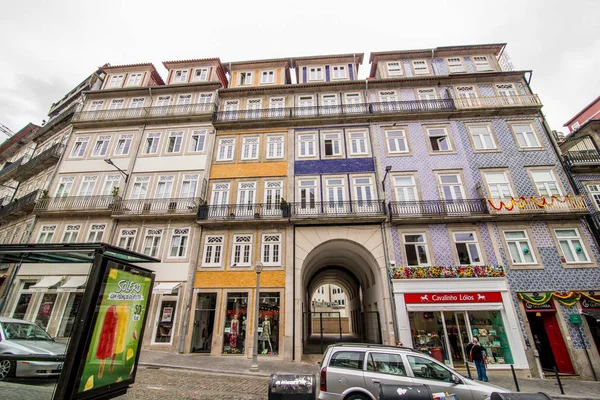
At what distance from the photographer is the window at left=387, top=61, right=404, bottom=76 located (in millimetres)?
22172

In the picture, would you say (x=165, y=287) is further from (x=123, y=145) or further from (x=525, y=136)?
(x=525, y=136)

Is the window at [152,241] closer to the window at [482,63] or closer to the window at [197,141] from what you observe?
the window at [197,141]

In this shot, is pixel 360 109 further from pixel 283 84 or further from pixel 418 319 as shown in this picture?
pixel 418 319

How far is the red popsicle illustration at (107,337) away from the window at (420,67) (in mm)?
→ 24642

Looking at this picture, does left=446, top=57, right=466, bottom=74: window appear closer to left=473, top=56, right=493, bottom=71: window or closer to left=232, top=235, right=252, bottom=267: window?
left=473, top=56, right=493, bottom=71: window

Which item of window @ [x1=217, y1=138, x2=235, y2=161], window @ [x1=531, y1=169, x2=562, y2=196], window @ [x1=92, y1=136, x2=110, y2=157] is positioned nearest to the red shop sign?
window @ [x1=531, y1=169, x2=562, y2=196]

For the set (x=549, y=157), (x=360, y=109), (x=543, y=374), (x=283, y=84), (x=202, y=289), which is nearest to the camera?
(x=543, y=374)

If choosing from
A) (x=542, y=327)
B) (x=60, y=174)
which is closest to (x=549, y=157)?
(x=542, y=327)

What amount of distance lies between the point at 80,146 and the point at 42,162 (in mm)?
3985

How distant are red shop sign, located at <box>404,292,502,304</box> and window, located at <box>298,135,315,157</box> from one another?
1131 cm

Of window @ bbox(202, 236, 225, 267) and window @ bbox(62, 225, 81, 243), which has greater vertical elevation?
window @ bbox(62, 225, 81, 243)

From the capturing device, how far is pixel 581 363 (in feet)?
42.4

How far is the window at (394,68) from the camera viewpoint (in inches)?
873

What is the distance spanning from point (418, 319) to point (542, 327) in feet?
20.9
